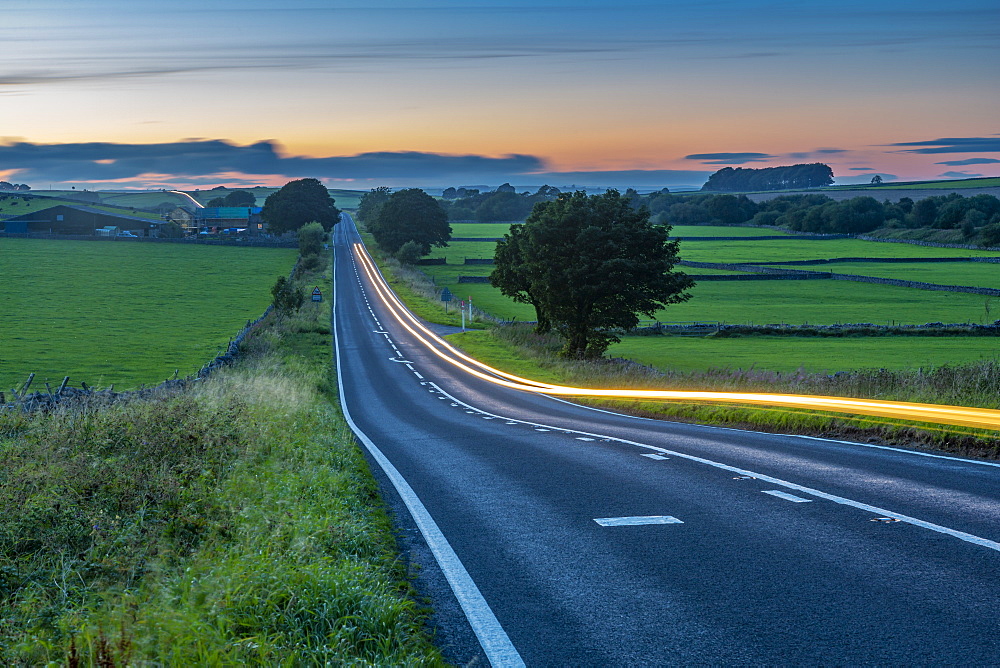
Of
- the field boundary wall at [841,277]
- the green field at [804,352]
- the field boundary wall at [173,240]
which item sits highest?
the field boundary wall at [841,277]

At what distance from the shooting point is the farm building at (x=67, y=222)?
482ft

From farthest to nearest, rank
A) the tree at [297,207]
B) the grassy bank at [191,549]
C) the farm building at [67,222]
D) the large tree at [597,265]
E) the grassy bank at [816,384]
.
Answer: the farm building at [67,222], the tree at [297,207], the large tree at [597,265], the grassy bank at [816,384], the grassy bank at [191,549]

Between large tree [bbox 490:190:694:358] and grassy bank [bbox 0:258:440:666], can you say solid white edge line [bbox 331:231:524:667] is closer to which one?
grassy bank [bbox 0:258:440:666]

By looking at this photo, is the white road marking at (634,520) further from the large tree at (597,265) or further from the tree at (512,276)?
the tree at (512,276)

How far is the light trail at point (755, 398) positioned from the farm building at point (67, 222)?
117763 millimetres

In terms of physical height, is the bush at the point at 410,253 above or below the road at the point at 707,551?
below

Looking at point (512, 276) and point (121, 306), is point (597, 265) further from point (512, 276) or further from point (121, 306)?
point (121, 306)

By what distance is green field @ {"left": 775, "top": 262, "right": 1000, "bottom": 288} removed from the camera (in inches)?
3280

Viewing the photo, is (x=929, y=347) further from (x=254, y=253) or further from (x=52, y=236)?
(x=52, y=236)

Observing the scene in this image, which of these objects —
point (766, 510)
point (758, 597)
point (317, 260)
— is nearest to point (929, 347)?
point (766, 510)

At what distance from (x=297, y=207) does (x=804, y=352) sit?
369ft

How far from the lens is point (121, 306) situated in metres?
66.6

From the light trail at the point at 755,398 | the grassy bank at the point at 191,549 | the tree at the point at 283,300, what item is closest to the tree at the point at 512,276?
the light trail at the point at 755,398

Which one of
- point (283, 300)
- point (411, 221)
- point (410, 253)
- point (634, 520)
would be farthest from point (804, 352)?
point (411, 221)
